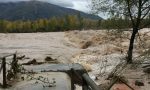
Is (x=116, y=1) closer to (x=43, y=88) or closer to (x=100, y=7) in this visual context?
(x=100, y=7)

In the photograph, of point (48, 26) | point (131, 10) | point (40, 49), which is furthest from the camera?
point (48, 26)

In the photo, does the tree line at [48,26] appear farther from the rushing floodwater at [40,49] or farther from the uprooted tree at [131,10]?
the uprooted tree at [131,10]

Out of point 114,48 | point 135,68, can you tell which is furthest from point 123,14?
point 114,48

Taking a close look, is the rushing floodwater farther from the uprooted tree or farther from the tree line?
the tree line

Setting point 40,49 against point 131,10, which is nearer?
point 131,10

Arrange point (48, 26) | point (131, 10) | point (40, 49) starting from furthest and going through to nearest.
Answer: point (48, 26)
point (40, 49)
point (131, 10)

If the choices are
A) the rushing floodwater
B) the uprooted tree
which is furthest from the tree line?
the uprooted tree

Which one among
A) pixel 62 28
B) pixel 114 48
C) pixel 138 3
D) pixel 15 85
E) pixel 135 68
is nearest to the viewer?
pixel 15 85

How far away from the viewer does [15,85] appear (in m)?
12.9

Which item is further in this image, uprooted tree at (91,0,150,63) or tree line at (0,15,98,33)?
tree line at (0,15,98,33)

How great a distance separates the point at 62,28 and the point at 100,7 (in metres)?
115

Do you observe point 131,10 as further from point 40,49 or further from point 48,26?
point 48,26

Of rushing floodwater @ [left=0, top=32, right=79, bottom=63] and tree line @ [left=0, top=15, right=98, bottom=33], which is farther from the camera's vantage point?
tree line @ [left=0, top=15, right=98, bottom=33]

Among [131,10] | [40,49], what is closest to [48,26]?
[40,49]
